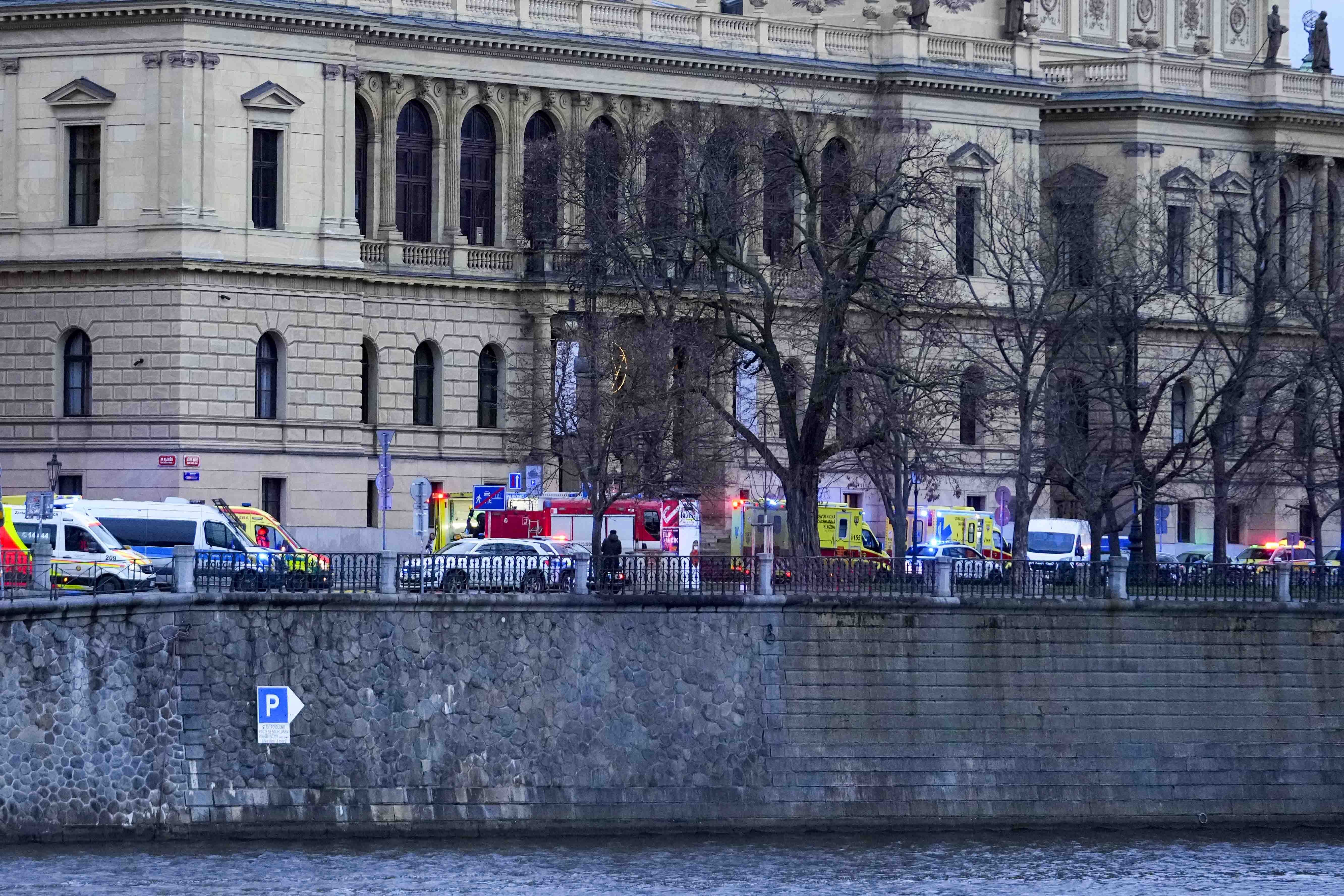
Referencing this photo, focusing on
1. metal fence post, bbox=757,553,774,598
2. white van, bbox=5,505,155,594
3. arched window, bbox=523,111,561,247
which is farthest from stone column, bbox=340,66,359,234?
metal fence post, bbox=757,553,774,598

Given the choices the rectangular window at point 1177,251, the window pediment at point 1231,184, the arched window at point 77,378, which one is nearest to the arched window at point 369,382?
the arched window at point 77,378

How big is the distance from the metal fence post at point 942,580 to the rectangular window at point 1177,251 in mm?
23269

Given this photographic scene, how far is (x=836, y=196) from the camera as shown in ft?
328

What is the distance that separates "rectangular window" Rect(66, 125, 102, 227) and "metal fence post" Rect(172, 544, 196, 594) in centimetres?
3577

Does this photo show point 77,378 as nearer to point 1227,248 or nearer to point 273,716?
point 1227,248

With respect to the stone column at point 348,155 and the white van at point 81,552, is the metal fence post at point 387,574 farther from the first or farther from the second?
the stone column at point 348,155

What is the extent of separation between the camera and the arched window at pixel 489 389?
109000 mm

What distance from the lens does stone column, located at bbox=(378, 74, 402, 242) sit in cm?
10606

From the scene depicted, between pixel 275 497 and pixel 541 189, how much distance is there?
40.4 feet

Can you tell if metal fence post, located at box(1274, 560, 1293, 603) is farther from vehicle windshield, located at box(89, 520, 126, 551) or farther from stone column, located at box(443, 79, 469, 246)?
stone column, located at box(443, 79, 469, 246)

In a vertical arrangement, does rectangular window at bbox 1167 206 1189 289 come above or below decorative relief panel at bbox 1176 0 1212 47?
below

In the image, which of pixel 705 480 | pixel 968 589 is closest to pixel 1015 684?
pixel 968 589

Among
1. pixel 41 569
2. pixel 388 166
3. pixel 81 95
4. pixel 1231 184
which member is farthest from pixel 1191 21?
pixel 41 569

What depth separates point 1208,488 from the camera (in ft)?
373
